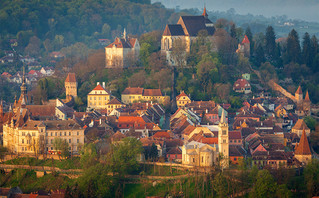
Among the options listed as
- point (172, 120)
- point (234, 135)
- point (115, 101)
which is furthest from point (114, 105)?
point (234, 135)

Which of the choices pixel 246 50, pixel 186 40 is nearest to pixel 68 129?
pixel 186 40

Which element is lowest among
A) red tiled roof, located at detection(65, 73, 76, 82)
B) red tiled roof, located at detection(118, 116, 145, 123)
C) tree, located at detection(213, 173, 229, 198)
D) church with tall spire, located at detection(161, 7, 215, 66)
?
tree, located at detection(213, 173, 229, 198)

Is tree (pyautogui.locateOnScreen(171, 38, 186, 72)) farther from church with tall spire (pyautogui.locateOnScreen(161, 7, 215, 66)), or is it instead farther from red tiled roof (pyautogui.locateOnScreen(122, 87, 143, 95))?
red tiled roof (pyautogui.locateOnScreen(122, 87, 143, 95))

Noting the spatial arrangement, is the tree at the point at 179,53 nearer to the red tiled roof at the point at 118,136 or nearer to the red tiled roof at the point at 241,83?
the red tiled roof at the point at 241,83

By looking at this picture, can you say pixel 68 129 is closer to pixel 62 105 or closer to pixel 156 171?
pixel 156 171

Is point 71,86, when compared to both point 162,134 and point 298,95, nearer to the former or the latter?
point 162,134

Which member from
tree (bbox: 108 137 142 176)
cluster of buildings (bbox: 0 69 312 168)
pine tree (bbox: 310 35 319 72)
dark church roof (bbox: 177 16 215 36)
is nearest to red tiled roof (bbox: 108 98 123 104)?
cluster of buildings (bbox: 0 69 312 168)
